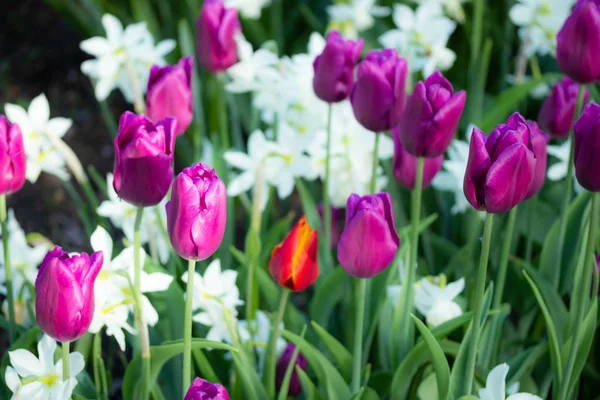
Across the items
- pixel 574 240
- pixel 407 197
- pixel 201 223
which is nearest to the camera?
pixel 201 223

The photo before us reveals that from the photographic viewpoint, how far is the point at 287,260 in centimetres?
127

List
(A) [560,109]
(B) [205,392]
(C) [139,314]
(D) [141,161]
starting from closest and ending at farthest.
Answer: (B) [205,392], (D) [141,161], (C) [139,314], (A) [560,109]

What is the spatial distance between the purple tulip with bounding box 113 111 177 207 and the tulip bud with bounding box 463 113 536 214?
40cm

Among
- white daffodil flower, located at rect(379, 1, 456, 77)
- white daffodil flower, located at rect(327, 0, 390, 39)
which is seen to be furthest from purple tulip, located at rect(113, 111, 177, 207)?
white daffodil flower, located at rect(327, 0, 390, 39)

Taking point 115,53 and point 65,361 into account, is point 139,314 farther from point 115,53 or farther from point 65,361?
point 115,53

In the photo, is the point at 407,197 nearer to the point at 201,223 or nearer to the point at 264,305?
the point at 264,305

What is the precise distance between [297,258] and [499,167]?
361mm

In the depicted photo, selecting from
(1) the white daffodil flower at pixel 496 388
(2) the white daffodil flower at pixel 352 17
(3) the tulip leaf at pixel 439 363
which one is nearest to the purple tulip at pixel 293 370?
(3) the tulip leaf at pixel 439 363

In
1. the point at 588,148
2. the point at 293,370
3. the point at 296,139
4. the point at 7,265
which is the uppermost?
the point at 588,148

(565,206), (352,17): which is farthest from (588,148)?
(352,17)

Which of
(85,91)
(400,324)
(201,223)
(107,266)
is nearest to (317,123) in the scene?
(400,324)

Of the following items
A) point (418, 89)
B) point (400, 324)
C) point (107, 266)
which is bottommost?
point (400, 324)

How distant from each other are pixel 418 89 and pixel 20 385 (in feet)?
2.31

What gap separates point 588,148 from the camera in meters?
1.13
